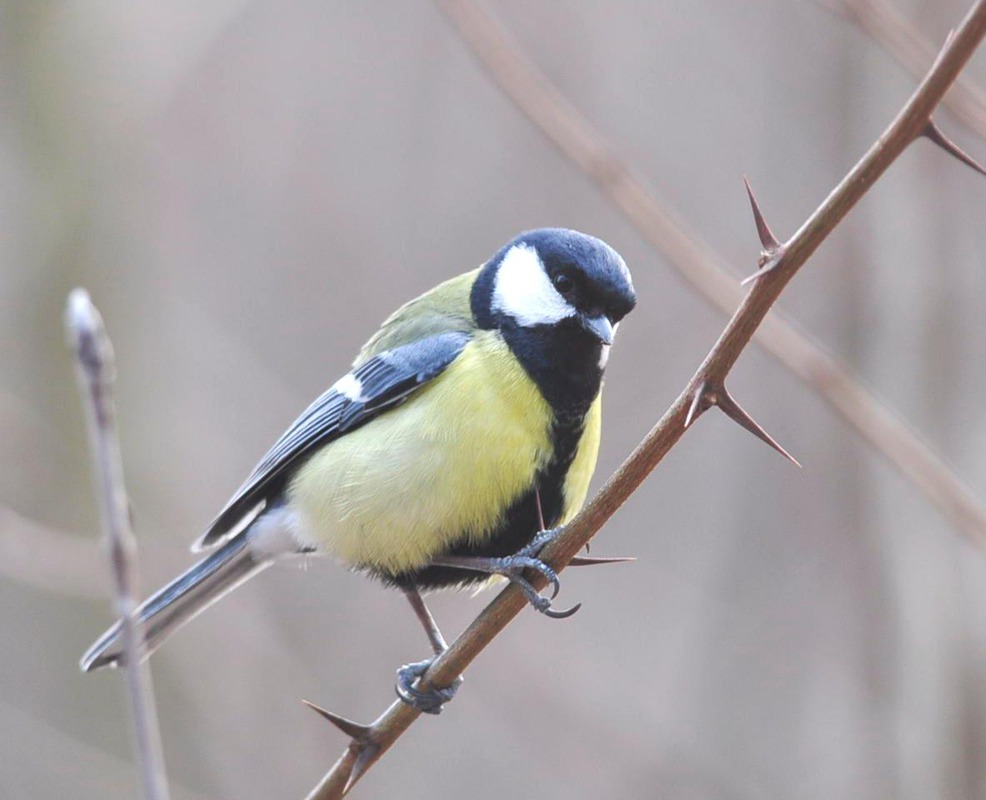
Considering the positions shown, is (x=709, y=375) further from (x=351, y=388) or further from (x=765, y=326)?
(x=351, y=388)

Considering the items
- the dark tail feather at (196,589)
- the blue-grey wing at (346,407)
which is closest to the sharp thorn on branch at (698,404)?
the blue-grey wing at (346,407)

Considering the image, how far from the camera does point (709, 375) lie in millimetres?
1667

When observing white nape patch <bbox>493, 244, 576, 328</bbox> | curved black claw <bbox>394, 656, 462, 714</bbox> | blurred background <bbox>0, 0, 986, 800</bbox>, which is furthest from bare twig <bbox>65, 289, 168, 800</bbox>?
blurred background <bbox>0, 0, 986, 800</bbox>

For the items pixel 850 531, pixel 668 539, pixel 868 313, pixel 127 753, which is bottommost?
pixel 668 539

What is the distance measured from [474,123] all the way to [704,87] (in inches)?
52.8

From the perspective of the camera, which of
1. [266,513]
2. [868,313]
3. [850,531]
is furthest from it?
[850,531]

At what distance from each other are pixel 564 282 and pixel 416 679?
1.02 metres

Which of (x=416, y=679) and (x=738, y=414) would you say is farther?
(x=416, y=679)

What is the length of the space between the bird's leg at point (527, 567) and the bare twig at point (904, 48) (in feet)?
3.67

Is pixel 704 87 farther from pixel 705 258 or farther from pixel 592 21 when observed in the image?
pixel 705 258

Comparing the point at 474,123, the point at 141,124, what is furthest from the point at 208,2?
the point at 474,123

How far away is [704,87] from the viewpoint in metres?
6.59

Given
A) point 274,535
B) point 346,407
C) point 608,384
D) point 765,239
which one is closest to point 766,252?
point 765,239

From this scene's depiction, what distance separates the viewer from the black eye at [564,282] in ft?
9.29
